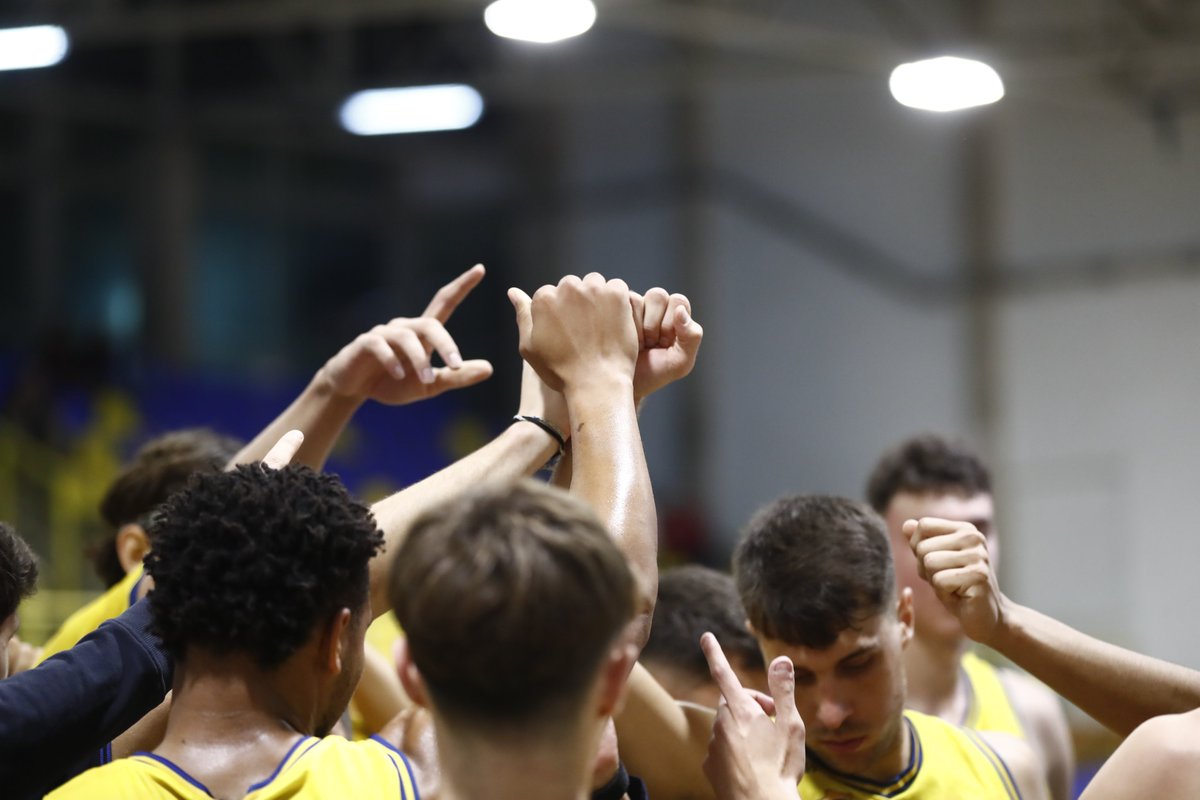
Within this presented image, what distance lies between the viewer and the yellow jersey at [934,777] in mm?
2795

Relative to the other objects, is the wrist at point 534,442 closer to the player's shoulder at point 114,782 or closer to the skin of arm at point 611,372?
the skin of arm at point 611,372

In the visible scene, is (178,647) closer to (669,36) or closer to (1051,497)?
(1051,497)

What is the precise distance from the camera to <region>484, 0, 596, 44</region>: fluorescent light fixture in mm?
4618

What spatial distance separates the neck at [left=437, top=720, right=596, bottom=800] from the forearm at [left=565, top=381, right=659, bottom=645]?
417mm

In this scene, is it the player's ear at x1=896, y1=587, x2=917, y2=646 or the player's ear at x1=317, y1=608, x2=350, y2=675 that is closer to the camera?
the player's ear at x1=317, y1=608, x2=350, y2=675

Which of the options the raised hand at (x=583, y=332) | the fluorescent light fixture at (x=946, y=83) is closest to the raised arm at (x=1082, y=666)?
the raised hand at (x=583, y=332)

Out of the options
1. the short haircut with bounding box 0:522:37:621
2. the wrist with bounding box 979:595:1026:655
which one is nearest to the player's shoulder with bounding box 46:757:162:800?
the short haircut with bounding box 0:522:37:621

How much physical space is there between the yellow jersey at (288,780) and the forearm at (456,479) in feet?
1.29

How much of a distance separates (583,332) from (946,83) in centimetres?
295

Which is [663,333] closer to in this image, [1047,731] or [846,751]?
[846,751]

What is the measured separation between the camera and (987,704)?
3.77 meters

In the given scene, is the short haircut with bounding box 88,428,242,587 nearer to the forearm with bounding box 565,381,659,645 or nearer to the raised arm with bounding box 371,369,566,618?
the raised arm with bounding box 371,369,566,618

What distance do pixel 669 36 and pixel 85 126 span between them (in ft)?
20.3

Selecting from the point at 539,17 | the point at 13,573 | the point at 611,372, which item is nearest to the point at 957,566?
the point at 611,372
